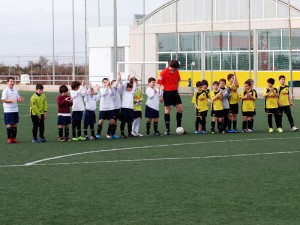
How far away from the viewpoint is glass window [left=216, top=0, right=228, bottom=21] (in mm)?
57625

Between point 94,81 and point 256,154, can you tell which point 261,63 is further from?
point 256,154

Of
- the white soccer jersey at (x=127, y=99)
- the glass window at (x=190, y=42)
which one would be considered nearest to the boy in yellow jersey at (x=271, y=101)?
the white soccer jersey at (x=127, y=99)

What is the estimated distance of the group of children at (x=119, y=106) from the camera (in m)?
18.4

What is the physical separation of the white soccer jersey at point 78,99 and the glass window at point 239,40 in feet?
131

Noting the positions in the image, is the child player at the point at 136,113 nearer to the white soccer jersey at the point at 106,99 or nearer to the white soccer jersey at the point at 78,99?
the white soccer jersey at the point at 106,99

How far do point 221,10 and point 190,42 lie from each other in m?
4.37

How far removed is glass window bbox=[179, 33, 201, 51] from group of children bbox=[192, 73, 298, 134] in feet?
130

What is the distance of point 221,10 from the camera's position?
5822 cm

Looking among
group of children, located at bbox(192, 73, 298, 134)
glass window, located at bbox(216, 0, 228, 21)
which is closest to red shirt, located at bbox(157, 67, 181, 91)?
group of children, located at bbox(192, 73, 298, 134)

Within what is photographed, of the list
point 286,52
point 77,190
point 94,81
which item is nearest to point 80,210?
point 77,190

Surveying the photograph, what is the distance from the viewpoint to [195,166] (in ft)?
43.1

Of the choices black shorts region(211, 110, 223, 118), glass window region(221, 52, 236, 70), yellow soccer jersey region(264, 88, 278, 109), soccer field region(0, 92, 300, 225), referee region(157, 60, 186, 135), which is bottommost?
soccer field region(0, 92, 300, 225)

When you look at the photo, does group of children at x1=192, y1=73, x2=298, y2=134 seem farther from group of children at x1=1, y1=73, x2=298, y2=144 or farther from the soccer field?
the soccer field

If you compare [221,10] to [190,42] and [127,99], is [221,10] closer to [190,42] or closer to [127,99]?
[190,42]
